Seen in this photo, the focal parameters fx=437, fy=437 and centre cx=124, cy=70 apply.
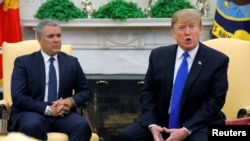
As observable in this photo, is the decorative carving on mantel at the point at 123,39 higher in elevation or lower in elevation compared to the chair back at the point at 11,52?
lower

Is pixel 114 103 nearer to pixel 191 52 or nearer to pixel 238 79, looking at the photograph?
pixel 238 79

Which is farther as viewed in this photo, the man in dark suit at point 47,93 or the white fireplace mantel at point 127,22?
the white fireplace mantel at point 127,22

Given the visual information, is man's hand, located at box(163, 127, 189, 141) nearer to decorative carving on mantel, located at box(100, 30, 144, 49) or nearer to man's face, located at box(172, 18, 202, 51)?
man's face, located at box(172, 18, 202, 51)

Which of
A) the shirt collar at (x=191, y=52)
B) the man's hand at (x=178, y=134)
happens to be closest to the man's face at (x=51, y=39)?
the shirt collar at (x=191, y=52)

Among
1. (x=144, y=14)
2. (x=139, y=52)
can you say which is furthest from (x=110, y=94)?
(x=144, y=14)

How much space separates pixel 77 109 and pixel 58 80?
0.39 m

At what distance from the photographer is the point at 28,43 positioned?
362 centimetres

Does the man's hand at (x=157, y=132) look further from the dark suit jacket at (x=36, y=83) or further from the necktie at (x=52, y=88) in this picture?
the necktie at (x=52, y=88)

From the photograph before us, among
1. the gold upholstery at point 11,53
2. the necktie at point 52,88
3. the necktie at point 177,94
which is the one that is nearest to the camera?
the necktie at point 177,94

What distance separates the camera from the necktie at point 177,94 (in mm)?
2789

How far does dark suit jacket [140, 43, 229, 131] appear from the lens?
8.98ft

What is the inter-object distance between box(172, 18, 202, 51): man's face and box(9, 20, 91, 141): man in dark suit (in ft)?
2.90

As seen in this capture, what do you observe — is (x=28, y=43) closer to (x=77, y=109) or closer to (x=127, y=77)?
(x=77, y=109)

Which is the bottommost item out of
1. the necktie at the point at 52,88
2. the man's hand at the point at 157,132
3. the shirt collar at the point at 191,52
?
the man's hand at the point at 157,132
